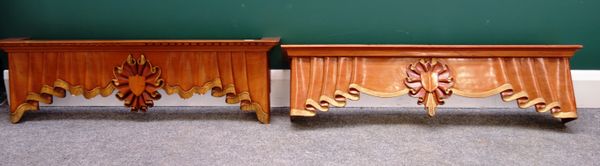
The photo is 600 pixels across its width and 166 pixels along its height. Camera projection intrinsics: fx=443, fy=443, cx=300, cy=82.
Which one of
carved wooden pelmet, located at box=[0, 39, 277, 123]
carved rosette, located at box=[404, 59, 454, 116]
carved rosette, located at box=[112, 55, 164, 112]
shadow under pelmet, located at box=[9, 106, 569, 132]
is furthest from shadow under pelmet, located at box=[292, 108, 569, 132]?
carved rosette, located at box=[112, 55, 164, 112]

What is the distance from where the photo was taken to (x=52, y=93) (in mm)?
1595

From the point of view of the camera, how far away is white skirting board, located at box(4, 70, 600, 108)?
1.74 m

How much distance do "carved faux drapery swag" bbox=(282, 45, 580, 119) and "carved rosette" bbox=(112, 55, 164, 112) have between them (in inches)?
19.2

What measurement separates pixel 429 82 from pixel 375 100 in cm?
33

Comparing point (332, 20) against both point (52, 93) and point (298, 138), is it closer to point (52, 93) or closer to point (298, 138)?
point (298, 138)

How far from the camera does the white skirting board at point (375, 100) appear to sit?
1.74 m

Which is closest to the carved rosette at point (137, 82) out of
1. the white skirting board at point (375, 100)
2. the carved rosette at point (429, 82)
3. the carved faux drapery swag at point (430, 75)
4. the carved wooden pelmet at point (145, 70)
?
the carved wooden pelmet at point (145, 70)

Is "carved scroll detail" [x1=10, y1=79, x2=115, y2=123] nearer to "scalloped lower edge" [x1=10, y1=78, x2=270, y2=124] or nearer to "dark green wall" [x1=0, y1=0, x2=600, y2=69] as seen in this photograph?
"scalloped lower edge" [x1=10, y1=78, x2=270, y2=124]

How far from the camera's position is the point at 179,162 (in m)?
1.18

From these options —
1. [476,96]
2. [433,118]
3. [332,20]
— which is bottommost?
[433,118]

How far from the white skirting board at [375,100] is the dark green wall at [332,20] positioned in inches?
5.2

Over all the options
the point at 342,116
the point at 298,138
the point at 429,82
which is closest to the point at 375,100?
the point at 342,116

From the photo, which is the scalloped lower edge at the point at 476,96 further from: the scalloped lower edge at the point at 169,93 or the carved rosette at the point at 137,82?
the carved rosette at the point at 137,82

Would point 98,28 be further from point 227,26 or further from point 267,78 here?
point 267,78
